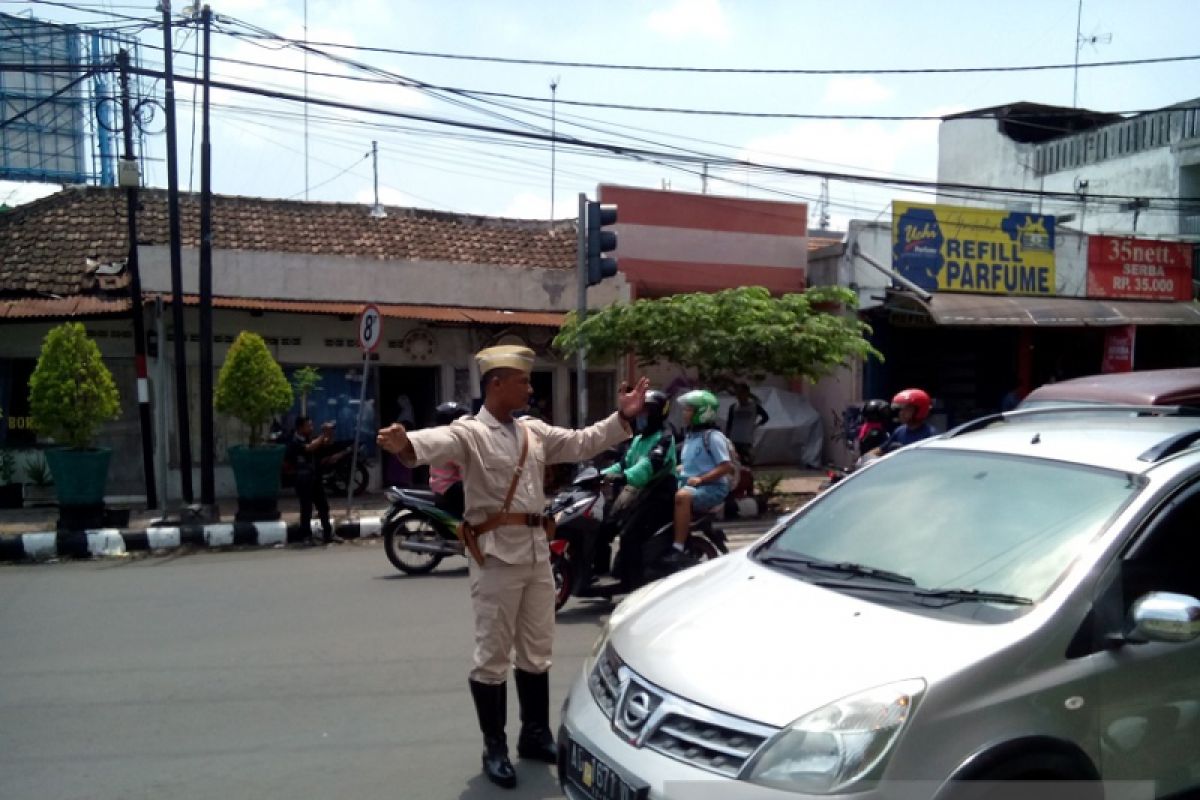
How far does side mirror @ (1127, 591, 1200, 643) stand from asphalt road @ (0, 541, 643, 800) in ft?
7.97

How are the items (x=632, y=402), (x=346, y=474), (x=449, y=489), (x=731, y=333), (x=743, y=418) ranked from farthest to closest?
(x=346, y=474), (x=743, y=418), (x=731, y=333), (x=449, y=489), (x=632, y=402)

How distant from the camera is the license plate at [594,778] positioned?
115 inches

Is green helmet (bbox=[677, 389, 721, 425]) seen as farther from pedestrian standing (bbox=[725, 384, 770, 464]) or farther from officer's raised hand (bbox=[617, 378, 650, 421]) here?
pedestrian standing (bbox=[725, 384, 770, 464])

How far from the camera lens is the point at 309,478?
11.2 meters

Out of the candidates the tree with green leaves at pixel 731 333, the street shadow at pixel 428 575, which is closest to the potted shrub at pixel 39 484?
the street shadow at pixel 428 575

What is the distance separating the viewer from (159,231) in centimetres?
1554

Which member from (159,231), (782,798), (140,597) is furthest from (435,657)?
(159,231)

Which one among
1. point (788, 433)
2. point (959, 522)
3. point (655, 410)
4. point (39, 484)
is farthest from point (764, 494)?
point (959, 522)

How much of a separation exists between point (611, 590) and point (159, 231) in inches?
449

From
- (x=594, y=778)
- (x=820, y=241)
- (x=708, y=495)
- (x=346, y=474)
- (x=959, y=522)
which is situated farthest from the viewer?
(x=820, y=241)

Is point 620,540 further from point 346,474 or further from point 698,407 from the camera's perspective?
point 346,474

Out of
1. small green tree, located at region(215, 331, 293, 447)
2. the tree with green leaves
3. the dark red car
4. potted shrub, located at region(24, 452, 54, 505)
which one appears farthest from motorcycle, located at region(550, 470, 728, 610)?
potted shrub, located at region(24, 452, 54, 505)

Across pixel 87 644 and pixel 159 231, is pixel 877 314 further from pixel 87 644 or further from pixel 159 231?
pixel 87 644

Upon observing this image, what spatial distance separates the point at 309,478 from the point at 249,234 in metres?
6.45
